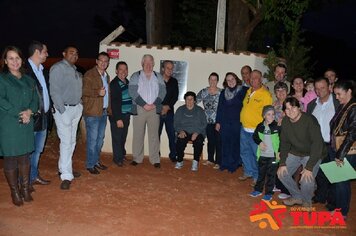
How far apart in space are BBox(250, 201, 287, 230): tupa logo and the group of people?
0.22 meters

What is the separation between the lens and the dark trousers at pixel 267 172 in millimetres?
5863

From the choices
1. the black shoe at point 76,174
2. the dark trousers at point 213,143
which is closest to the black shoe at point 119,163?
the black shoe at point 76,174

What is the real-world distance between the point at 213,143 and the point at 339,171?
3.02 metres

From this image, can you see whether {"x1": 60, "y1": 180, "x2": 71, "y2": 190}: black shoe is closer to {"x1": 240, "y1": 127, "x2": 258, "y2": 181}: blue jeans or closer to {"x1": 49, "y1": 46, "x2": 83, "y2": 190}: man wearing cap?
{"x1": 49, "y1": 46, "x2": 83, "y2": 190}: man wearing cap

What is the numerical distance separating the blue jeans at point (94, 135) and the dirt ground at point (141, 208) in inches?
10.7

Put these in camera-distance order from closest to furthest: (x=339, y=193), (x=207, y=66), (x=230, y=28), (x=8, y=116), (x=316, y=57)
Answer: (x=8, y=116) → (x=339, y=193) → (x=207, y=66) → (x=230, y=28) → (x=316, y=57)

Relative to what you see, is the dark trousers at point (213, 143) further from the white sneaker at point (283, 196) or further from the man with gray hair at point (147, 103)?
the white sneaker at point (283, 196)

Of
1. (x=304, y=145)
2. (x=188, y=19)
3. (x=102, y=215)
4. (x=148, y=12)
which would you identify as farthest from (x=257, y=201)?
(x=188, y=19)

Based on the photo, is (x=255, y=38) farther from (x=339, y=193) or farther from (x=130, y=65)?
(x=339, y=193)

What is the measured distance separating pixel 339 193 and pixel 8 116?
427 cm

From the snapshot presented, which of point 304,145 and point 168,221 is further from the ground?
point 304,145

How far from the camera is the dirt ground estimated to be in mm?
4570

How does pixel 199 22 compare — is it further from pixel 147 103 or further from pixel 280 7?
pixel 147 103

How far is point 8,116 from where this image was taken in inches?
189
